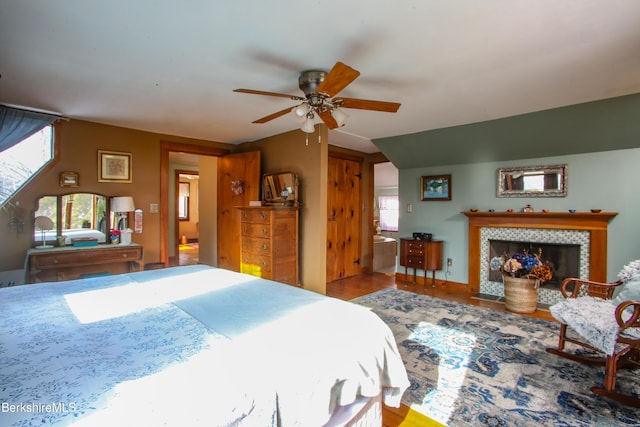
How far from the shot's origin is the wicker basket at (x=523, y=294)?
3494 millimetres

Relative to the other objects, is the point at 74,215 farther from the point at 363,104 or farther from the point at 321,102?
the point at 363,104

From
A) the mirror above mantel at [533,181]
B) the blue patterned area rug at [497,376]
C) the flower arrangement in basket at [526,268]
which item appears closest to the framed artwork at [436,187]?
the mirror above mantel at [533,181]

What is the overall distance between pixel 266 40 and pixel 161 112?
6.59ft

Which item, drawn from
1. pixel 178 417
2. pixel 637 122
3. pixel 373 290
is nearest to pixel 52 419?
pixel 178 417

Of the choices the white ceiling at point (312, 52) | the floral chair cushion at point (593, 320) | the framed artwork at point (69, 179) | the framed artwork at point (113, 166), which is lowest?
the floral chair cushion at point (593, 320)

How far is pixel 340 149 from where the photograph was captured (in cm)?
521

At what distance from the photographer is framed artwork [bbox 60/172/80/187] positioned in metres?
3.53

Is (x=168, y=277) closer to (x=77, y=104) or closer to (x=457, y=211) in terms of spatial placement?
(x=77, y=104)

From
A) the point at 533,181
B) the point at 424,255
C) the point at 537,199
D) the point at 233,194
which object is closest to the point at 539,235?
the point at 537,199

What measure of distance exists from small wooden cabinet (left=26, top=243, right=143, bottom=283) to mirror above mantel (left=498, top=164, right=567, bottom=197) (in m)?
4.84

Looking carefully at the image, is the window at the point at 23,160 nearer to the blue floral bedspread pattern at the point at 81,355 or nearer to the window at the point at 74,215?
the window at the point at 74,215

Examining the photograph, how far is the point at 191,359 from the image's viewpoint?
3.07ft

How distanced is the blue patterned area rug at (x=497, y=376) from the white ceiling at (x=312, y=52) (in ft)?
7.25
